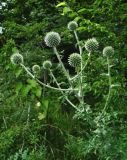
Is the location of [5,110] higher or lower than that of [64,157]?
higher

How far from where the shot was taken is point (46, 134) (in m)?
5.17

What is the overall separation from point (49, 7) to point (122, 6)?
359cm

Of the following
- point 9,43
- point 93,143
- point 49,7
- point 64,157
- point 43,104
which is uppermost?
point 49,7

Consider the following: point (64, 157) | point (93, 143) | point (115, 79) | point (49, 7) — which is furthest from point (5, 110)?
point (49, 7)

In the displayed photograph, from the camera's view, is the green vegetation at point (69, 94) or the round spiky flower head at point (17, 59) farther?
the green vegetation at point (69, 94)

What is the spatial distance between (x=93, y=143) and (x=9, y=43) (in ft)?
12.1

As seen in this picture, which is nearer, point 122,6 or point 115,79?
point 115,79

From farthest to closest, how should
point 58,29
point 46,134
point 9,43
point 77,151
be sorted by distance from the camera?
point 58,29, point 9,43, point 46,134, point 77,151

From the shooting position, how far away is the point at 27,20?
29.1 ft

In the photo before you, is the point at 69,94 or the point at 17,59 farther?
the point at 69,94

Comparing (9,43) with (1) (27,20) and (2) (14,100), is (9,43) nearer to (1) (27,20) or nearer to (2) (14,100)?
(2) (14,100)

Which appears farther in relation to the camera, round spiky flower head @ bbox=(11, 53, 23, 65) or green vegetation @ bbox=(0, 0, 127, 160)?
green vegetation @ bbox=(0, 0, 127, 160)

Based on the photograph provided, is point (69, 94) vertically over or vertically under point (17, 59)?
under

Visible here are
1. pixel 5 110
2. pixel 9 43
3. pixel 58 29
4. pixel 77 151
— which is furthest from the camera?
pixel 58 29
